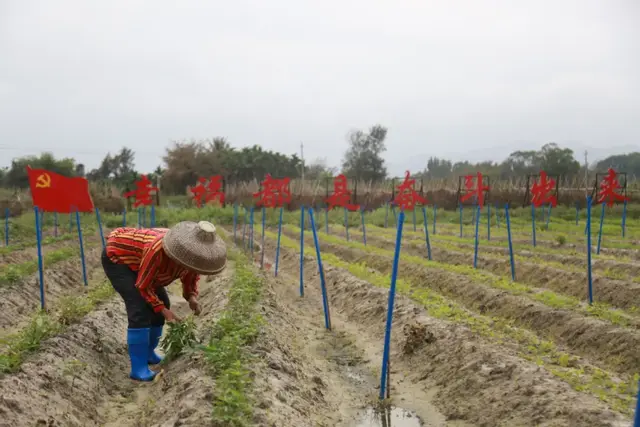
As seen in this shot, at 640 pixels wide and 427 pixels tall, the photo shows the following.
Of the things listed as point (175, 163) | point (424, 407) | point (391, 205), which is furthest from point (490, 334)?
point (175, 163)

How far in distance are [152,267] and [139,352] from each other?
3.17 feet

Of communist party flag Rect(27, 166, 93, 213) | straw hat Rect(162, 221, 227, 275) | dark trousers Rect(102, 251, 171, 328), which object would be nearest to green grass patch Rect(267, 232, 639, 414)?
straw hat Rect(162, 221, 227, 275)

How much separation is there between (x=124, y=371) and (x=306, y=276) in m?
7.43

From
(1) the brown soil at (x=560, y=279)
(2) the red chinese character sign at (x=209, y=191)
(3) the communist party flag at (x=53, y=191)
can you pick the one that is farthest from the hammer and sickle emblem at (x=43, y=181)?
(2) the red chinese character sign at (x=209, y=191)

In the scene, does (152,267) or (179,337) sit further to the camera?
(179,337)

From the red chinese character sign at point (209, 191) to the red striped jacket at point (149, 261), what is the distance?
24.1 meters

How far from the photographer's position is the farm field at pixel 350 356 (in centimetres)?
429

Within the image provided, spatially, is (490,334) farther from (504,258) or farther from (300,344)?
(504,258)

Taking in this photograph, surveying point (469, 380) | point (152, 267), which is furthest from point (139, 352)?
point (469, 380)

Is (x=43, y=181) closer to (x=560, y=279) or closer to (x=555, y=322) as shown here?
(x=555, y=322)

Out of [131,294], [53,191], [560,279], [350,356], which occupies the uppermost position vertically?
[53,191]

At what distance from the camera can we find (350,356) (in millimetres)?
6969

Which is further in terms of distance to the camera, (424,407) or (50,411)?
(424,407)

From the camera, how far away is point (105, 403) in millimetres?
4996
